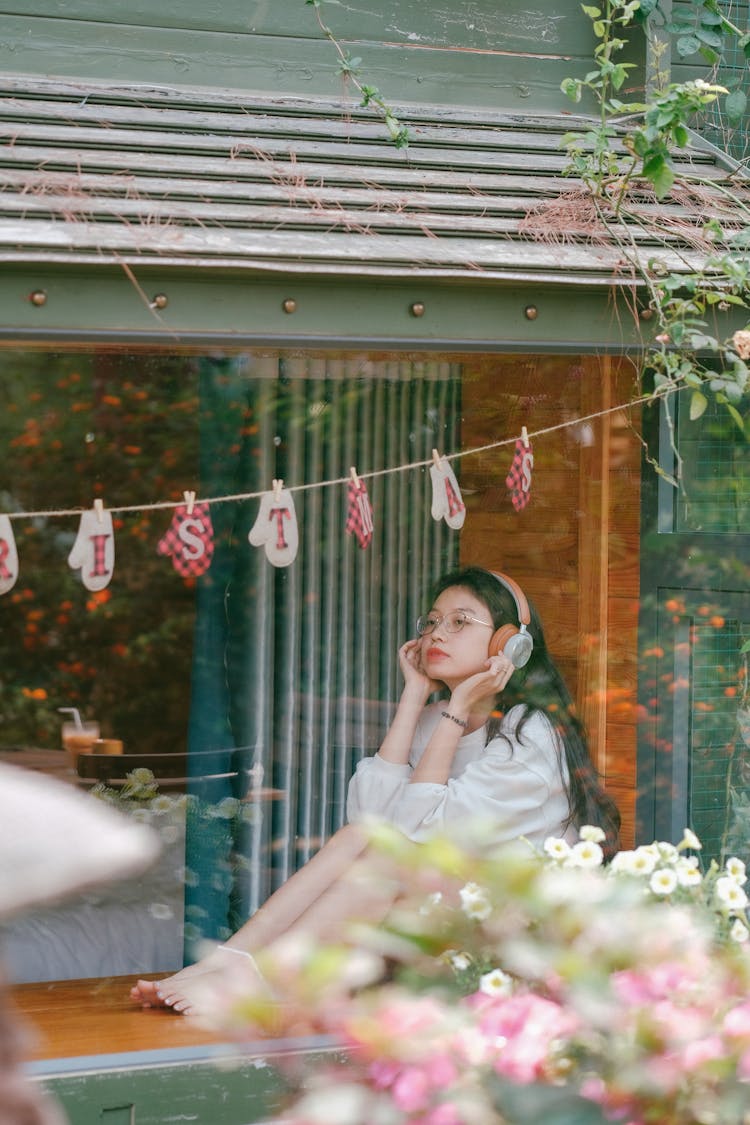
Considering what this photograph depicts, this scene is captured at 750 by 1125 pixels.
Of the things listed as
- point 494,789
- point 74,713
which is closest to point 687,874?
point 494,789

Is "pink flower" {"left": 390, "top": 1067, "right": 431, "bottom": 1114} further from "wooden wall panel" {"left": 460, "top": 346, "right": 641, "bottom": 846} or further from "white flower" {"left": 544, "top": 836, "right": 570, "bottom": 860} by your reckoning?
"wooden wall panel" {"left": 460, "top": 346, "right": 641, "bottom": 846}

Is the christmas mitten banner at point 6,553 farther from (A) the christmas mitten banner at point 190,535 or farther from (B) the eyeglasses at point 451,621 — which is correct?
(B) the eyeglasses at point 451,621

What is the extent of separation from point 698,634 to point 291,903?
1702mm

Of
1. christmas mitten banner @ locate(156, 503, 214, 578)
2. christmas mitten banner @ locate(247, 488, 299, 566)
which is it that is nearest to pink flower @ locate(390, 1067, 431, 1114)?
christmas mitten banner @ locate(156, 503, 214, 578)

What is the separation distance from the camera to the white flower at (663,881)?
9.22 ft

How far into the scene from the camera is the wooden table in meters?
3.87

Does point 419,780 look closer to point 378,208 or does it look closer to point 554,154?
point 378,208

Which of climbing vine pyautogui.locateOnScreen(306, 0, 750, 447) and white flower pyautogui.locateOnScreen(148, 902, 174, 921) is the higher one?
climbing vine pyautogui.locateOnScreen(306, 0, 750, 447)

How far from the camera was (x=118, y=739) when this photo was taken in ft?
17.9

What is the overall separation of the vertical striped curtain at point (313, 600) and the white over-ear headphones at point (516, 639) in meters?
0.39

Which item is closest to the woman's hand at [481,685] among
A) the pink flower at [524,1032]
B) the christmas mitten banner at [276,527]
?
the christmas mitten banner at [276,527]

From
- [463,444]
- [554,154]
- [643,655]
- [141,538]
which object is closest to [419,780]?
[643,655]

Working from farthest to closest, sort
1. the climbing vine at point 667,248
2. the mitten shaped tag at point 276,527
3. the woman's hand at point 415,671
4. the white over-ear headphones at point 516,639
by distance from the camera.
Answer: the woman's hand at point 415,671, the white over-ear headphones at point 516,639, the mitten shaped tag at point 276,527, the climbing vine at point 667,248

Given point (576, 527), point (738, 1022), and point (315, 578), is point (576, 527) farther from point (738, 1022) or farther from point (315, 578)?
point (738, 1022)
